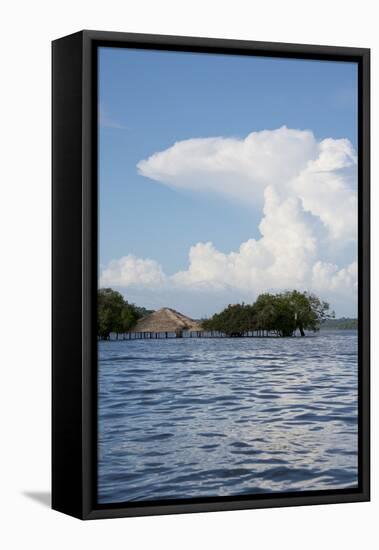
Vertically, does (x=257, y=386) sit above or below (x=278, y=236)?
below

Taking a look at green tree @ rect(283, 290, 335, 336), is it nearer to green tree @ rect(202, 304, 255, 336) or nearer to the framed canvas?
the framed canvas

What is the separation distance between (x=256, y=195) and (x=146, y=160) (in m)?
1.02

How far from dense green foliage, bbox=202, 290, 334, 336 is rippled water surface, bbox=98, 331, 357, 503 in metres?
0.11

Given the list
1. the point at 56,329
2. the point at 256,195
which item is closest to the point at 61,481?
the point at 56,329

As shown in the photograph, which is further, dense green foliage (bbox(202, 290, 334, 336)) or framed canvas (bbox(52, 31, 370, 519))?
dense green foliage (bbox(202, 290, 334, 336))

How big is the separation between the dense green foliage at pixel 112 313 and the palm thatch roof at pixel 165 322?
0.11 meters

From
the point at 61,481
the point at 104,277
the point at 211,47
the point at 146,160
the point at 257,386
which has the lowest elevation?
the point at 61,481

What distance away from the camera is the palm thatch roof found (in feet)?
39.8

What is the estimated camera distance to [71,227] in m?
12.0

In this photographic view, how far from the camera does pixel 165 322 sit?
1217 centimetres

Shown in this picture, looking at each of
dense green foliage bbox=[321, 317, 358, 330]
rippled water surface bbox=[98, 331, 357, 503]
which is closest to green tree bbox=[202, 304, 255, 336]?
rippled water surface bbox=[98, 331, 357, 503]

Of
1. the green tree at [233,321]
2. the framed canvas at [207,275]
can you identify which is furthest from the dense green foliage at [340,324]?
the green tree at [233,321]

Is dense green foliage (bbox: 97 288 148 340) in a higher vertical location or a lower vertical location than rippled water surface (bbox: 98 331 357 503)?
higher

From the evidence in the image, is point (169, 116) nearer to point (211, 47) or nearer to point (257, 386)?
point (211, 47)
